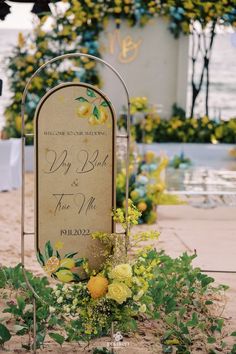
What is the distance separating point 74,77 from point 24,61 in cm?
84

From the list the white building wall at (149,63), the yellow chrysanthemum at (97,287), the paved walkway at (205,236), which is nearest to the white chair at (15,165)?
the paved walkway at (205,236)

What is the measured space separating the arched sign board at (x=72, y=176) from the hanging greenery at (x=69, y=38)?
310 inches

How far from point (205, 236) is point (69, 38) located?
227 inches

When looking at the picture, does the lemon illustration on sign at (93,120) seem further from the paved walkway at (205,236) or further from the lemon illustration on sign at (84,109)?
the paved walkway at (205,236)

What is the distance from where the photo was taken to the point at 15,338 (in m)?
3.61

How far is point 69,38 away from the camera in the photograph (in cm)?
1158

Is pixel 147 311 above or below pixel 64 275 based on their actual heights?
below

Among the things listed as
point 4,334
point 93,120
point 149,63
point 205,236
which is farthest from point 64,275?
point 149,63

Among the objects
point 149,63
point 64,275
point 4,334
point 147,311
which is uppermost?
point 149,63

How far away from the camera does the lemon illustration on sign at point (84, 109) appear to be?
3.23m

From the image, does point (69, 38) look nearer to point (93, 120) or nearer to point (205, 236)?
point (205, 236)

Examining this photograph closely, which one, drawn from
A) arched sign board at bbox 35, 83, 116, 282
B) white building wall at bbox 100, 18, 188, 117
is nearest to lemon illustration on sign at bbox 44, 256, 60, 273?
arched sign board at bbox 35, 83, 116, 282

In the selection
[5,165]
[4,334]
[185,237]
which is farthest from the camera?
[5,165]

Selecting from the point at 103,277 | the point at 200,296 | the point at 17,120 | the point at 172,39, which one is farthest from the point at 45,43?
the point at 103,277
